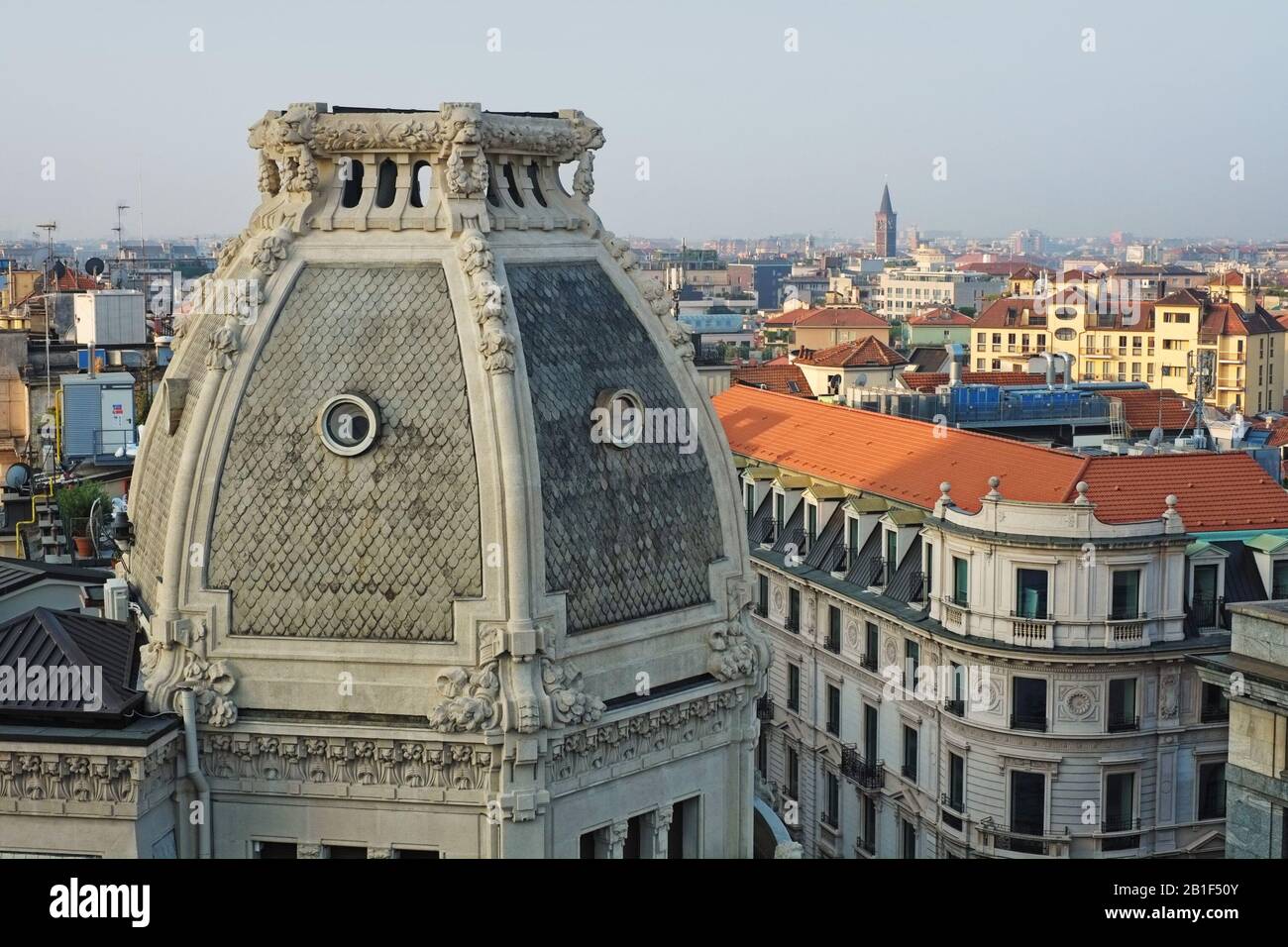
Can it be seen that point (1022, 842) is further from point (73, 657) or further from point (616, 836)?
point (73, 657)

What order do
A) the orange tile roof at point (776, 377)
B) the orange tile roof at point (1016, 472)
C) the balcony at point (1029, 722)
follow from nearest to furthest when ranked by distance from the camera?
the balcony at point (1029, 722)
the orange tile roof at point (1016, 472)
the orange tile roof at point (776, 377)

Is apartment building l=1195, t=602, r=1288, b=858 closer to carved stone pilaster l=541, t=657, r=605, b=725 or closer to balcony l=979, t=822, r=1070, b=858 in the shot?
carved stone pilaster l=541, t=657, r=605, b=725

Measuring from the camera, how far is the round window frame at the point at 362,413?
114 feet

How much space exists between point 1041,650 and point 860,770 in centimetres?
1083

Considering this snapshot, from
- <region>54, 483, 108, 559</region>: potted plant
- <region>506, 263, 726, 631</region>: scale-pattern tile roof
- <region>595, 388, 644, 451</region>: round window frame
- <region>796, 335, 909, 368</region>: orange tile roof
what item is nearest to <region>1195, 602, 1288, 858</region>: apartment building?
<region>506, 263, 726, 631</region>: scale-pattern tile roof

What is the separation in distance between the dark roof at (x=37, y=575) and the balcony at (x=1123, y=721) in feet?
108

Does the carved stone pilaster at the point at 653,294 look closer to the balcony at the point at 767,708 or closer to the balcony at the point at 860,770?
the balcony at the point at 860,770

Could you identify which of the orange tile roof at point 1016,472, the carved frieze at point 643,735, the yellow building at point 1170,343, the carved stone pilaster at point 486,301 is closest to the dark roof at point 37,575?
the carved stone pilaster at point 486,301

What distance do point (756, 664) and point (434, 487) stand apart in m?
7.18

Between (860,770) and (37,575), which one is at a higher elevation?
(37,575)

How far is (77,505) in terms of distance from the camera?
62.3 meters

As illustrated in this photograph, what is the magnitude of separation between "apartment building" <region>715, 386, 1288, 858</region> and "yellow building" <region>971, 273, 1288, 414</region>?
11311 cm

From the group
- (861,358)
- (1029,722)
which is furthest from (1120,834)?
(861,358)

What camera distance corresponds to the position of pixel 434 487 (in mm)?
34344
